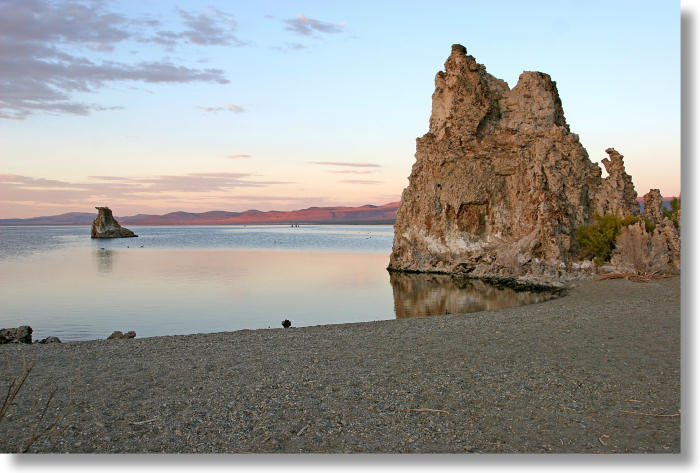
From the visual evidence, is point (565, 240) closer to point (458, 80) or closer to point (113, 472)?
point (458, 80)

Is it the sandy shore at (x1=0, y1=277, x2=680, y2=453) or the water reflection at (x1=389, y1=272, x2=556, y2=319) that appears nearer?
the sandy shore at (x1=0, y1=277, x2=680, y2=453)

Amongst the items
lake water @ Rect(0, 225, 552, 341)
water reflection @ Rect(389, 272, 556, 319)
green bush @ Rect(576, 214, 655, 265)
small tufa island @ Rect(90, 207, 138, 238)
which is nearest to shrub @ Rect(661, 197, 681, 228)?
green bush @ Rect(576, 214, 655, 265)

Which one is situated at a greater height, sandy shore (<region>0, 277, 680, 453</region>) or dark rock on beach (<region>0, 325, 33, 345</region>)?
sandy shore (<region>0, 277, 680, 453</region>)

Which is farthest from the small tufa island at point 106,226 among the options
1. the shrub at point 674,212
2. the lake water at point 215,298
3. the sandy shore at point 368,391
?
the sandy shore at point 368,391

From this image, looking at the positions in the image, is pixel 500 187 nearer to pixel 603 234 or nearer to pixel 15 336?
pixel 603 234

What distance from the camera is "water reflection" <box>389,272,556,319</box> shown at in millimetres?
15680

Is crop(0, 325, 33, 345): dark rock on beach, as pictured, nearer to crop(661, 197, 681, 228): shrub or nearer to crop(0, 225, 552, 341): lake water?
crop(0, 225, 552, 341): lake water

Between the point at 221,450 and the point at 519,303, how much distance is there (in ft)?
43.2

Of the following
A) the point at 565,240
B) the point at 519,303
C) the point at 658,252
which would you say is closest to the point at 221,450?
the point at 519,303

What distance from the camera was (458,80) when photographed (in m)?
24.8

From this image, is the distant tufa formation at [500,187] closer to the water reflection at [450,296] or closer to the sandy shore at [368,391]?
the water reflection at [450,296]

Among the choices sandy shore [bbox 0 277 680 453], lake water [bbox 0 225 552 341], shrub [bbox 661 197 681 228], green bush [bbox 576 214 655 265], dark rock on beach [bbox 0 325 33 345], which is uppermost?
shrub [bbox 661 197 681 228]

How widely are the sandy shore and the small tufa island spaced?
83.6 m

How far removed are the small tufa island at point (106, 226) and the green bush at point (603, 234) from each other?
8069 cm
